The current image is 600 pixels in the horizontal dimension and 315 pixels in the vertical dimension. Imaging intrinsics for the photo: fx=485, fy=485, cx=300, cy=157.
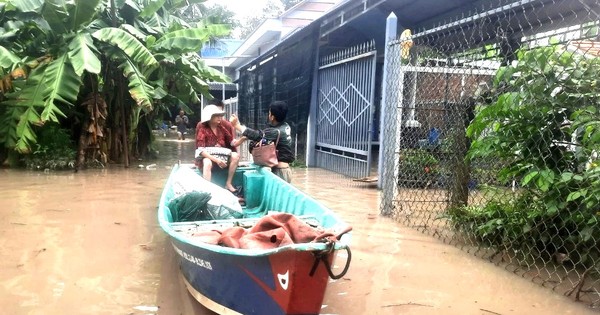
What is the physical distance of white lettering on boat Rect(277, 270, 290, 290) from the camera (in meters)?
2.69

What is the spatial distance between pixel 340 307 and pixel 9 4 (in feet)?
30.5

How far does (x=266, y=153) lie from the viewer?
18.5 feet

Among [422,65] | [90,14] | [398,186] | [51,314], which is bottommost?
[51,314]

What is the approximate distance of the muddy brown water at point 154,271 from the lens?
145 inches

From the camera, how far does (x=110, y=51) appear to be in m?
10.2

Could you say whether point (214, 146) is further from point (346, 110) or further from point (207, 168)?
point (346, 110)

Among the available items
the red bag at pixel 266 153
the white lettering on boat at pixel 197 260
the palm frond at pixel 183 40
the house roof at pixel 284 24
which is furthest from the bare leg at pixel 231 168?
the house roof at pixel 284 24

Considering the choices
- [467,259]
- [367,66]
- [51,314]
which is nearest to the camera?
[51,314]

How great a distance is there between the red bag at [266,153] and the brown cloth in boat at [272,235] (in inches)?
88.6

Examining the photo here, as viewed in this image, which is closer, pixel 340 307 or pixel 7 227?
pixel 340 307

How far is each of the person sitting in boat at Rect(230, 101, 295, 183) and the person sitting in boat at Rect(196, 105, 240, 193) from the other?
51cm

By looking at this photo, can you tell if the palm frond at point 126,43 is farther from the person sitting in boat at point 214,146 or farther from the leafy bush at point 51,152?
the person sitting in boat at point 214,146

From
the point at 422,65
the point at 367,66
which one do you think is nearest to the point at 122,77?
the point at 367,66

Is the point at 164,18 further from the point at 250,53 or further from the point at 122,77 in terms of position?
the point at 250,53
